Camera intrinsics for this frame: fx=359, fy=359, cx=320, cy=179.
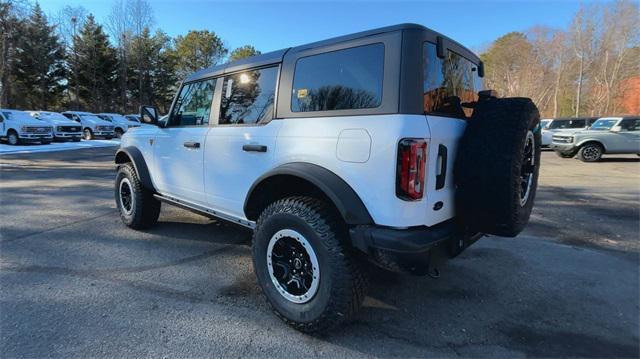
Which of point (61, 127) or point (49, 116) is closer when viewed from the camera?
point (61, 127)

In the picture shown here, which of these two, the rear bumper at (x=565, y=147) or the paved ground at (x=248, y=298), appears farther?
the rear bumper at (x=565, y=147)

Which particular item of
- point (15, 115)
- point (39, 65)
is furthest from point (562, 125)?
point (39, 65)

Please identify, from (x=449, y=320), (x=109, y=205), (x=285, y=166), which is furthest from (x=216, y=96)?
(x=109, y=205)

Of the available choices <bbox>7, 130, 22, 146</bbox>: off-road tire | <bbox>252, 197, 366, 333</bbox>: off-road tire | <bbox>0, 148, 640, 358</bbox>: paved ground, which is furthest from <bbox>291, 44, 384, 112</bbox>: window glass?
→ <bbox>7, 130, 22, 146</bbox>: off-road tire

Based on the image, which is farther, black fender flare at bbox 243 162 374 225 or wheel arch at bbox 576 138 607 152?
wheel arch at bbox 576 138 607 152

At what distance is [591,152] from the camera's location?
1415cm

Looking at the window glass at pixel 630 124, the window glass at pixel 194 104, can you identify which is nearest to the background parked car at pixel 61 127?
the window glass at pixel 194 104

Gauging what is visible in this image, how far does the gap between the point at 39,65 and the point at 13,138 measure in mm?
24780

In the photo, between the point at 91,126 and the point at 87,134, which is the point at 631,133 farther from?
the point at 87,134

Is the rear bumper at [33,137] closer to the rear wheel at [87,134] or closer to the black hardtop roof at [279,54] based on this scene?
the rear wheel at [87,134]

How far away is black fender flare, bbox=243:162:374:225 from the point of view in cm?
232

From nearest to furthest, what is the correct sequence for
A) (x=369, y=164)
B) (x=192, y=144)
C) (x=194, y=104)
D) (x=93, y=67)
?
(x=369, y=164) → (x=192, y=144) → (x=194, y=104) → (x=93, y=67)

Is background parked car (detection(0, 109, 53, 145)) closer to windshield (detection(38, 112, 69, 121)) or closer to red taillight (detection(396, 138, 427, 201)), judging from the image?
windshield (detection(38, 112, 69, 121))

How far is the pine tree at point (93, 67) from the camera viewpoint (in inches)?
1516
